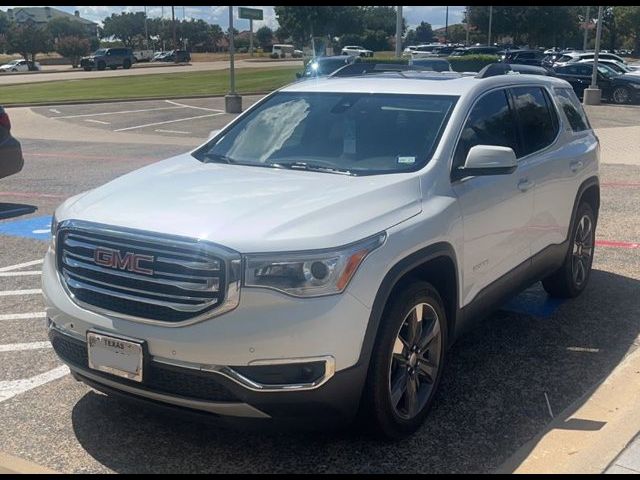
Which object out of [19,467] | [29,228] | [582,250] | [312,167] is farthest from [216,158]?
[29,228]

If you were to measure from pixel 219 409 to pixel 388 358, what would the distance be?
2.68ft

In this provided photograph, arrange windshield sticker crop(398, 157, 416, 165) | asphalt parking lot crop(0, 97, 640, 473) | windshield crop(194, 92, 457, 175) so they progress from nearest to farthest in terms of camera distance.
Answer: asphalt parking lot crop(0, 97, 640, 473)
windshield sticker crop(398, 157, 416, 165)
windshield crop(194, 92, 457, 175)

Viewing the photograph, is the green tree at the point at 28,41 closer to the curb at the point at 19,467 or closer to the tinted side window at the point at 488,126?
the tinted side window at the point at 488,126

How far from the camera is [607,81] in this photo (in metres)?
27.8

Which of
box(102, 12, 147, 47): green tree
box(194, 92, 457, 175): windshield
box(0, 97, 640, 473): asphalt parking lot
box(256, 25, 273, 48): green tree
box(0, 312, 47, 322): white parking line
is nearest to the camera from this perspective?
box(0, 97, 640, 473): asphalt parking lot

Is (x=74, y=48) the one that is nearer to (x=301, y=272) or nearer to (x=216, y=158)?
(x=216, y=158)

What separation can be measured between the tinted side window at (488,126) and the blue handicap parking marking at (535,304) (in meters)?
1.42

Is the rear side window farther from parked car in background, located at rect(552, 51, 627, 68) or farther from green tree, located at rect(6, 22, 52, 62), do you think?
green tree, located at rect(6, 22, 52, 62)

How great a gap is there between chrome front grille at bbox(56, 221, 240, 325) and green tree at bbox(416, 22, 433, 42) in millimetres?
139776

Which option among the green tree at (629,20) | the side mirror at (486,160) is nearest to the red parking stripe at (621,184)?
the side mirror at (486,160)

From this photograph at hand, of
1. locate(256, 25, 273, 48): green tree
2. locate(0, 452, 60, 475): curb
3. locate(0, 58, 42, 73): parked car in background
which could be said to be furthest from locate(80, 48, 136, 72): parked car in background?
locate(0, 452, 60, 475): curb

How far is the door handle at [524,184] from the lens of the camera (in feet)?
16.3

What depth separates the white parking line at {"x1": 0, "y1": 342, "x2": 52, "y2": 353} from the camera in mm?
5047

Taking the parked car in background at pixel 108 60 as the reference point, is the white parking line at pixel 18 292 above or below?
below
